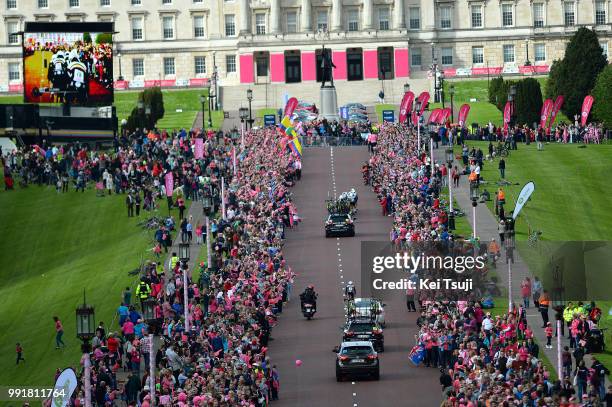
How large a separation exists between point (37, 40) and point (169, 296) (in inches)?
2198

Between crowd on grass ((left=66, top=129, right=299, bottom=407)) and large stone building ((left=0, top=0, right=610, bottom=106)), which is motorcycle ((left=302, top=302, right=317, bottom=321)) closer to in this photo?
crowd on grass ((left=66, top=129, right=299, bottom=407))

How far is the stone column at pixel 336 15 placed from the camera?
7259 inches

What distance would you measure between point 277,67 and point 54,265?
8216 cm

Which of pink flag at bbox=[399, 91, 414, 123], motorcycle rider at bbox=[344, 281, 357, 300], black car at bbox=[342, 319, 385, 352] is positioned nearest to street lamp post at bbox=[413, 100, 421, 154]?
pink flag at bbox=[399, 91, 414, 123]

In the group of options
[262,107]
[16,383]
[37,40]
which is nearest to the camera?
[16,383]

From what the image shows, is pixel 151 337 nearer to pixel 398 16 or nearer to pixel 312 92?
pixel 312 92

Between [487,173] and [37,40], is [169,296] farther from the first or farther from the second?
[37,40]

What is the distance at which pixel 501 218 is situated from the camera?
9412 cm

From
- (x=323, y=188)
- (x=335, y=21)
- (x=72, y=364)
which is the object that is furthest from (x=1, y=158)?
(x=335, y=21)

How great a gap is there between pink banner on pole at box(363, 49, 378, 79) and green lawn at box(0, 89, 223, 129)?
15.5m

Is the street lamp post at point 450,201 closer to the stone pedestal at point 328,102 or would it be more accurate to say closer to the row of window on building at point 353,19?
the stone pedestal at point 328,102

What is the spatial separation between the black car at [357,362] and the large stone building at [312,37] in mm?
107163

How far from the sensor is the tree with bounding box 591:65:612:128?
440 feet

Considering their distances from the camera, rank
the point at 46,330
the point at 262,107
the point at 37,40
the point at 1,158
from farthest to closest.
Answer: the point at 262,107, the point at 37,40, the point at 1,158, the point at 46,330
